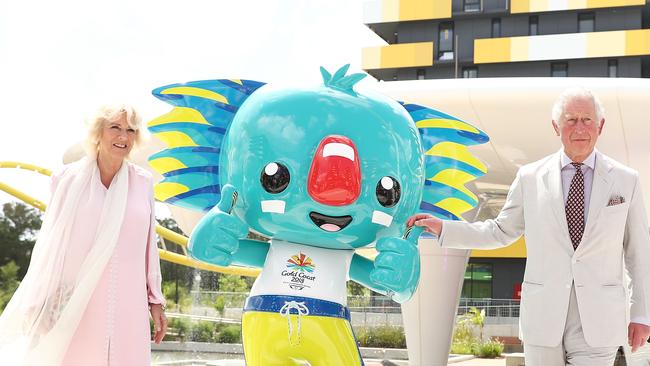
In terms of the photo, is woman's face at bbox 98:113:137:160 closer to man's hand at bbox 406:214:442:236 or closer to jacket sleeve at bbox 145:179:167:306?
jacket sleeve at bbox 145:179:167:306

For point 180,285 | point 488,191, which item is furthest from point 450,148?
point 180,285

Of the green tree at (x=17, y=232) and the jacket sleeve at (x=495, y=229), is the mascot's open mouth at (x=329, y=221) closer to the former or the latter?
the jacket sleeve at (x=495, y=229)

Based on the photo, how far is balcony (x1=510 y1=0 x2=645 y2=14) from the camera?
3747 centimetres

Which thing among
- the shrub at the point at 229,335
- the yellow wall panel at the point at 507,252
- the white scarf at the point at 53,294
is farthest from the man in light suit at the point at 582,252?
the yellow wall panel at the point at 507,252

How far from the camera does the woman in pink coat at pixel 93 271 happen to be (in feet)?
11.2

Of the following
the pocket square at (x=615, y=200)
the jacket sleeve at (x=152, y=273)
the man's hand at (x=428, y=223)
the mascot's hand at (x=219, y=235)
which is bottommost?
the jacket sleeve at (x=152, y=273)

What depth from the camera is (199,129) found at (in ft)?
15.3

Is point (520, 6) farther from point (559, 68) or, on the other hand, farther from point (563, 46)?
point (559, 68)

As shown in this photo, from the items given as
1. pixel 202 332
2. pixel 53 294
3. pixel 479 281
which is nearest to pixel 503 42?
pixel 479 281

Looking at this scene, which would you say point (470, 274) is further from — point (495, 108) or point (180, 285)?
point (495, 108)

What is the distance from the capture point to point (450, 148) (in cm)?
491

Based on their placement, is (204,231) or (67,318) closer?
(67,318)

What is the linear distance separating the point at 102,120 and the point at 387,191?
56.4 inches

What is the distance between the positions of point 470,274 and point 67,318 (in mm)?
34404
